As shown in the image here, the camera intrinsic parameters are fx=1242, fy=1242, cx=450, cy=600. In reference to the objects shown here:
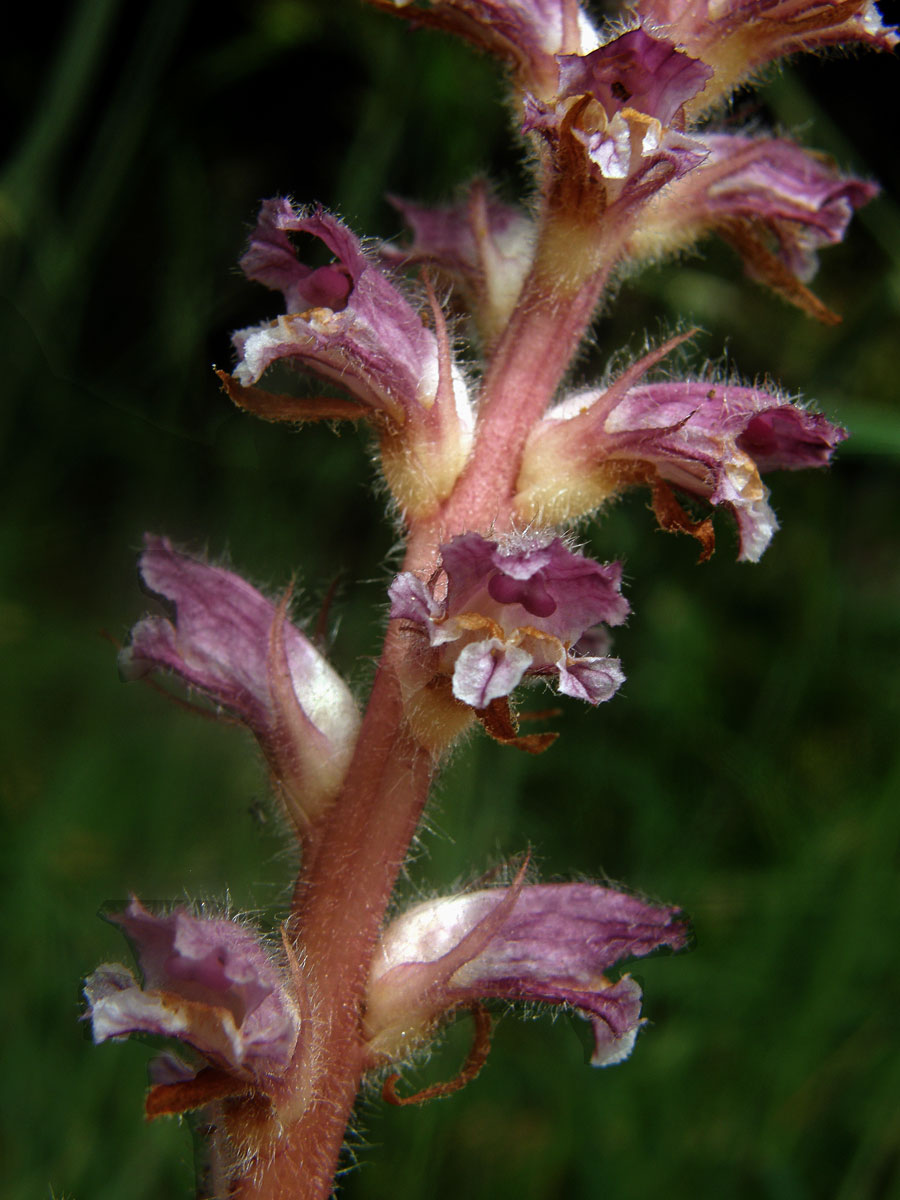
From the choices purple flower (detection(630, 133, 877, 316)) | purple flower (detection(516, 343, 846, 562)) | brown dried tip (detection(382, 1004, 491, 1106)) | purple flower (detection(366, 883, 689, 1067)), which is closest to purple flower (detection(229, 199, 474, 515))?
purple flower (detection(516, 343, 846, 562))

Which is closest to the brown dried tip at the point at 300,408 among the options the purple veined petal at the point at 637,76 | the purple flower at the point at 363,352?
the purple flower at the point at 363,352

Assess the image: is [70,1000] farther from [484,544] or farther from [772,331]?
[772,331]

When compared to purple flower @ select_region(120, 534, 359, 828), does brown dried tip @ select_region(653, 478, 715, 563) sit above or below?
above

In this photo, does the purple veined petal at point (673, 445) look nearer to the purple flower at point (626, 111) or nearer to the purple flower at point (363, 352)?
the purple flower at point (363, 352)

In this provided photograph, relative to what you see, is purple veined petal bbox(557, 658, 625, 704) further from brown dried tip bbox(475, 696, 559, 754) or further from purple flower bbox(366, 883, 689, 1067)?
purple flower bbox(366, 883, 689, 1067)

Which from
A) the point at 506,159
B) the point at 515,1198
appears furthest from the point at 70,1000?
the point at 506,159
